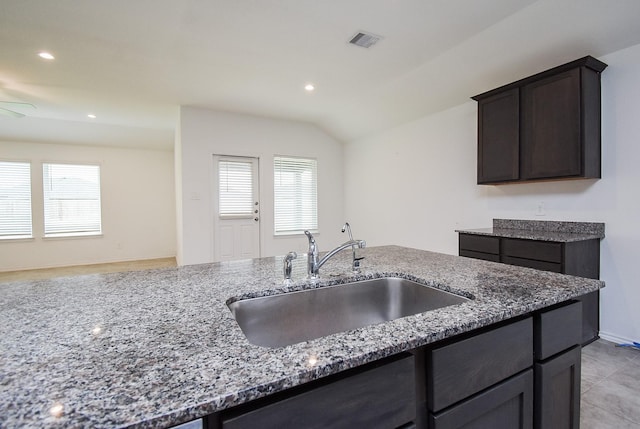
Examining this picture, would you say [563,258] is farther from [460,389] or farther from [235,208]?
[235,208]

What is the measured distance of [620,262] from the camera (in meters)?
2.61

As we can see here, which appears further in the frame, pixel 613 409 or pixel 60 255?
pixel 60 255

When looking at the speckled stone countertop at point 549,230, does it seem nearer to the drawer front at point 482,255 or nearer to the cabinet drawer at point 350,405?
the drawer front at point 482,255

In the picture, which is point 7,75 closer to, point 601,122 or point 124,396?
point 124,396

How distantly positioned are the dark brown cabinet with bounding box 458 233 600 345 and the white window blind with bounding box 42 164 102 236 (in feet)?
24.1

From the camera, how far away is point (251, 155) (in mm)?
5258

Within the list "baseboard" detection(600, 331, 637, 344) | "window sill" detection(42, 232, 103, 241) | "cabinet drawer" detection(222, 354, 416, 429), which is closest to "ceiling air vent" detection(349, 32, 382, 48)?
"cabinet drawer" detection(222, 354, 416, 429)

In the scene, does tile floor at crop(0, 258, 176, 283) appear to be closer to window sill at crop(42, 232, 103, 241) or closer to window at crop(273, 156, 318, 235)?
window sill at crop(42, 232, 103, 241)

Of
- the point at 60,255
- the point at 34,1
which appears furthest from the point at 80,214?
the point at 34,1

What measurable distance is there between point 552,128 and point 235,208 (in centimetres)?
433

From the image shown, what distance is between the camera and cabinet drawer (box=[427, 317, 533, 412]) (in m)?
0.82

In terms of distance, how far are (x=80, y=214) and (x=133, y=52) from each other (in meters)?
4.84

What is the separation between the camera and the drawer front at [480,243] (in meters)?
2.90

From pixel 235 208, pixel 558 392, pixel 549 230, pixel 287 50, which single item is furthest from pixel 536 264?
pixel 235 208
